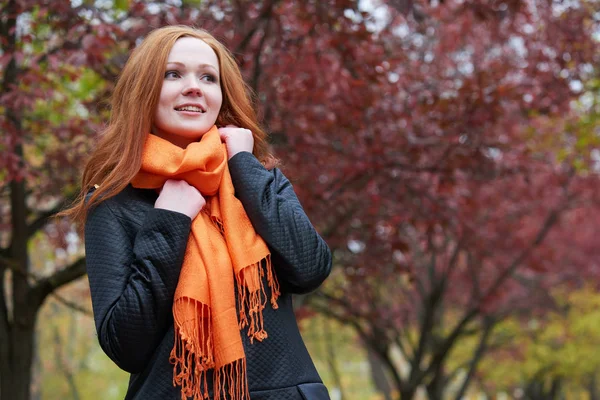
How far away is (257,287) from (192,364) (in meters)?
0.25

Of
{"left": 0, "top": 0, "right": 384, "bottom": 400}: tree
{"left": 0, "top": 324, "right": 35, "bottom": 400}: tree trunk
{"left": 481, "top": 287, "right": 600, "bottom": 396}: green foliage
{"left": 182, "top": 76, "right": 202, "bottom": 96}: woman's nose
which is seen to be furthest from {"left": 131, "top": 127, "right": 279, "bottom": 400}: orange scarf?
{"left": 481, "top": 287, "right": 600, "bottom": 396}: green foliage

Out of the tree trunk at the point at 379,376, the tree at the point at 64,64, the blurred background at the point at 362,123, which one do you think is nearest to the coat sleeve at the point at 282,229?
the blurred background at the point at 362,123

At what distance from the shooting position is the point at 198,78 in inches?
92.7

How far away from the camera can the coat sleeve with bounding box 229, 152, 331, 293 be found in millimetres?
2180

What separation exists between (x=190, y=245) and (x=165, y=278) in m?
0.12

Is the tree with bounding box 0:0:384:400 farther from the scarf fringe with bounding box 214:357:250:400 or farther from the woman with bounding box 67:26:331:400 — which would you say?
the scarf fringe with bounding box 214:357:250:400

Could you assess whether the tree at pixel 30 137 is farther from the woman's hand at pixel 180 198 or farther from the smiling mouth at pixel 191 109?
the woman's hand at pixel 180 198

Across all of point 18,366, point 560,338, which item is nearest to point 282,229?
point 18,366

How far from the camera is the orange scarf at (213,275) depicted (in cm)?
207

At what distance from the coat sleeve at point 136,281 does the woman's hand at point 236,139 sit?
284mm

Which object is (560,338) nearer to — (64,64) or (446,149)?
(446,149)

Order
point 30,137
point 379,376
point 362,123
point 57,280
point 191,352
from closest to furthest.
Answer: point 191,352
point 57,280
point 30,137
point 362,123
point 379,376

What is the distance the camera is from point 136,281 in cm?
207

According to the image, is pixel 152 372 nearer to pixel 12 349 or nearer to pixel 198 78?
pixel 198 78
